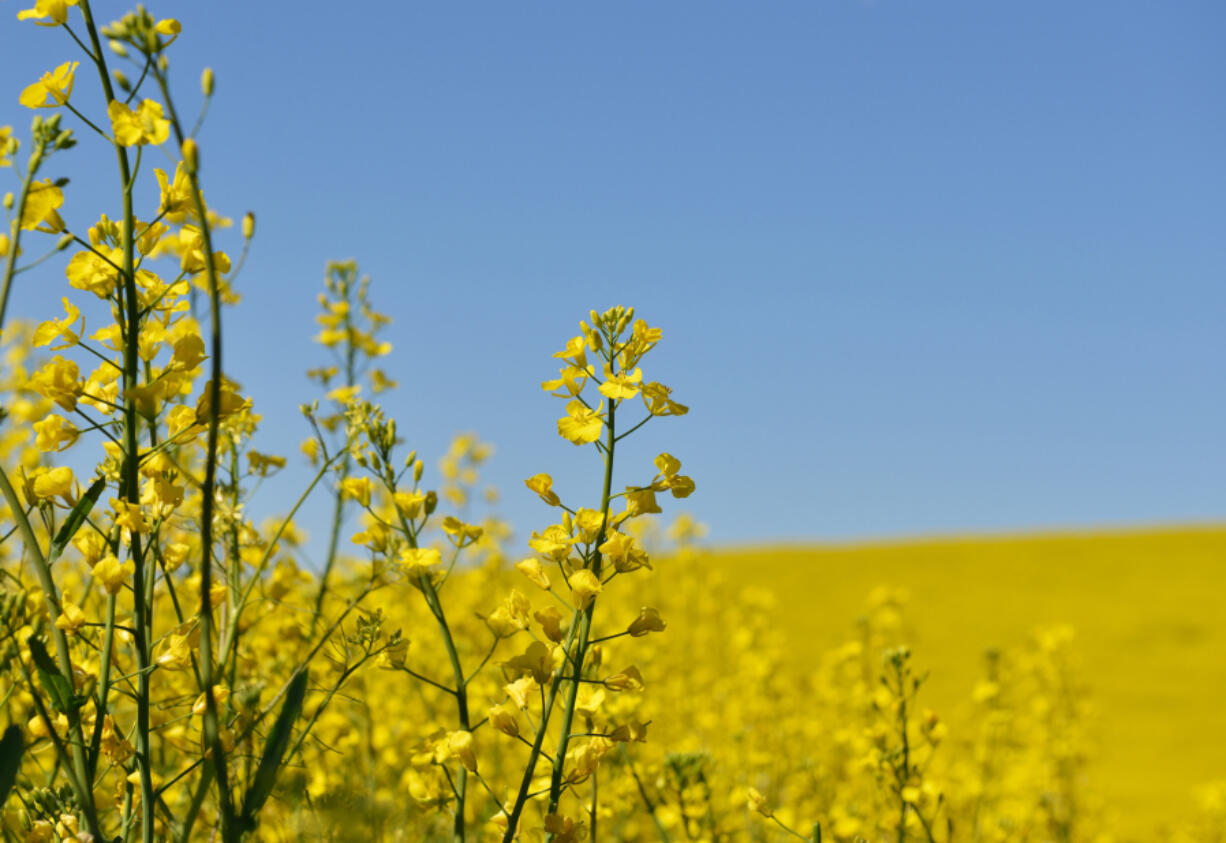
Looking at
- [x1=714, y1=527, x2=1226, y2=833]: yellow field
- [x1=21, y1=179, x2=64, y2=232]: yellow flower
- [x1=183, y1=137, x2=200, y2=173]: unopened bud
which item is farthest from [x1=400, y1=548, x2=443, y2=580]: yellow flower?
[x1=714, y1=527, x2=1226, y2=833]: yellow field

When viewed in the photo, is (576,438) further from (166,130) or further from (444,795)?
(444,795)

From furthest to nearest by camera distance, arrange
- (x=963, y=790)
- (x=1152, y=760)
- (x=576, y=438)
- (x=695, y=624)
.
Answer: (x=1152, y=760), (x=695, y=624), (x=963, y=790), (x=576, y=438)

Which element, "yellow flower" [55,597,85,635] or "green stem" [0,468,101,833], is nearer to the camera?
"green stem" [0,468,101,833]

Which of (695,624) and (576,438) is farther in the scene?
(695,624)

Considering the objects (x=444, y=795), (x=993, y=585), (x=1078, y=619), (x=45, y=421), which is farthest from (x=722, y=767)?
(x=993, y=585)

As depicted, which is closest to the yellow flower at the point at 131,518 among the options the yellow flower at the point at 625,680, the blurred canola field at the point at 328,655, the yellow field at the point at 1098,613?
the blurred canola field at the point at 328,655

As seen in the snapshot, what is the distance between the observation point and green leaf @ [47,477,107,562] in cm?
128

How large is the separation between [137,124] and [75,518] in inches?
19.3

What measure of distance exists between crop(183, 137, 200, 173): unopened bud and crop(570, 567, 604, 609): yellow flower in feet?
2.27

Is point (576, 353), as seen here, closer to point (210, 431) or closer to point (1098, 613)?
point (210, 431)

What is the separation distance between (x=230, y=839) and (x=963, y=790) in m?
4.90

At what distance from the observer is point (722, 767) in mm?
5293

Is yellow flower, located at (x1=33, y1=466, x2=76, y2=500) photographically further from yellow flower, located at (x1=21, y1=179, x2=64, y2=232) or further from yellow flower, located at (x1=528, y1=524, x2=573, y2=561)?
yellow flower, located at (x1=528, y1=524, x2=573, y2=561)

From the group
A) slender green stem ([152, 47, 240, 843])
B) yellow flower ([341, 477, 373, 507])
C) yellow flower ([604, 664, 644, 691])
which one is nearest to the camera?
slender green stem ([152, 47, 240, 843])
